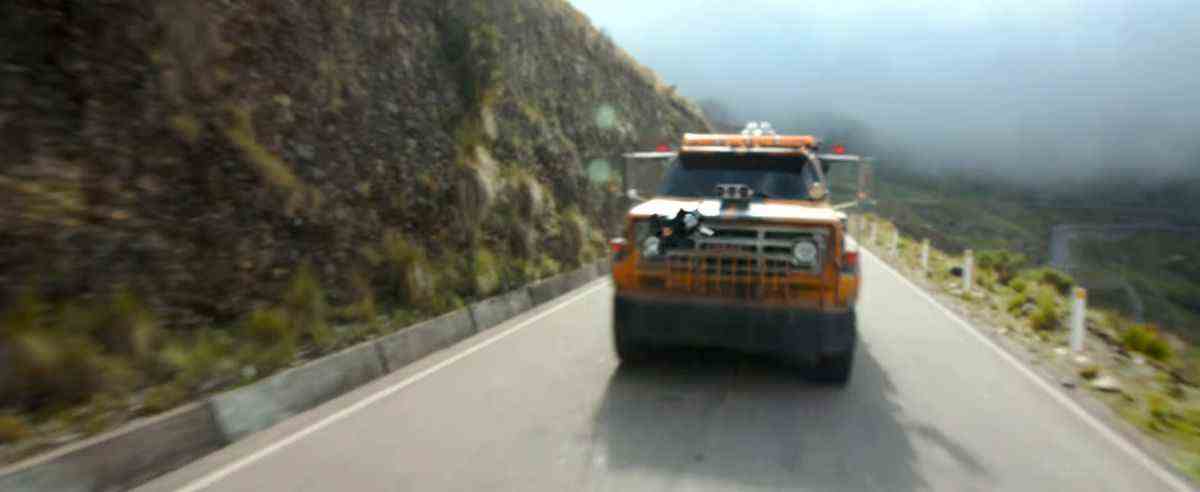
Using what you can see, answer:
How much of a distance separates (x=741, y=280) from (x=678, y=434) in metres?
1.72

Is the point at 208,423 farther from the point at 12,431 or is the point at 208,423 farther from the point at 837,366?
the point at 837,366

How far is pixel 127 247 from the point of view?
7324 mm

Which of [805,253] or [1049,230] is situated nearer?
[805,253]

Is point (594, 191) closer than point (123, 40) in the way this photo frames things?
No

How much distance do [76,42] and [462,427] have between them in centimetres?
557

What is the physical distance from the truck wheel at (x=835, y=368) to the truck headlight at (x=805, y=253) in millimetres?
892

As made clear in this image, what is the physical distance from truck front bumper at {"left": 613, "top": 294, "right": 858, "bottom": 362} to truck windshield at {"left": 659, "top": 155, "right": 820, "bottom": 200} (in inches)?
64.5

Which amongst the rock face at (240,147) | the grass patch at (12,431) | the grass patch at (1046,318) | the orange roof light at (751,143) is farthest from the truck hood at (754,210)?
the grass patch at (1046,318)

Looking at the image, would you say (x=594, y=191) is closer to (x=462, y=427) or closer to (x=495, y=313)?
(x=495, y=313)

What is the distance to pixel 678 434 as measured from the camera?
5.83 m

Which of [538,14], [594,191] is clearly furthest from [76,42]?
[538,14]

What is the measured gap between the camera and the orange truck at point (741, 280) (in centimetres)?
685

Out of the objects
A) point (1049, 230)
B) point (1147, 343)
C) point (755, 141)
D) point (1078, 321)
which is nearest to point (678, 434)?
point (755, 141)

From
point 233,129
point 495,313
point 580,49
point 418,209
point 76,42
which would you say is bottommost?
point 495,313
